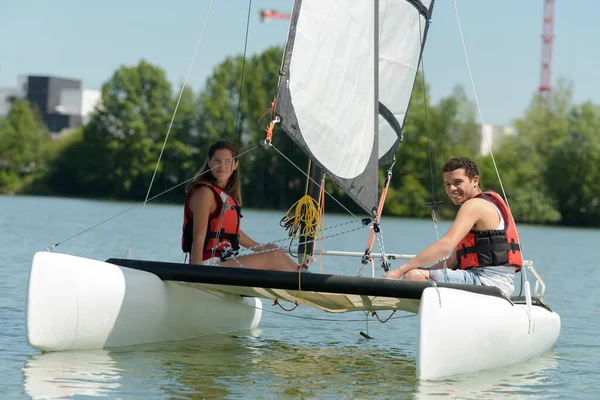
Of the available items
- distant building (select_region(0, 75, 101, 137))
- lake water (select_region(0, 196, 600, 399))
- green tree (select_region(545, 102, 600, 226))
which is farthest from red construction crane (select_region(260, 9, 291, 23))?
lake water (select_region(0, 196, 600, 399))

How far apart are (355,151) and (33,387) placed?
7.31ft

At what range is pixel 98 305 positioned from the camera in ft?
19.0

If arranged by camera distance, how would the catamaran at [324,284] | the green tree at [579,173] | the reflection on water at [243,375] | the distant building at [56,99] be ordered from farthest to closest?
the distant building at [56,99], the green tree at [579,173], the catamaran at [324,284], the reflection on water at [243,375]

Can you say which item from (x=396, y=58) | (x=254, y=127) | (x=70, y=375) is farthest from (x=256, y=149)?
(x=70, y=375)

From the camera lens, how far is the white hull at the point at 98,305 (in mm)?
5641

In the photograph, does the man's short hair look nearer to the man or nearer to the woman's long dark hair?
the man

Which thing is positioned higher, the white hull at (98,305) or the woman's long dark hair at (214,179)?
the woman's long dark hair at (214,179)

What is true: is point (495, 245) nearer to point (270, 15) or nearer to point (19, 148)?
point (19, 148)

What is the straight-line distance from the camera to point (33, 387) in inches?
199

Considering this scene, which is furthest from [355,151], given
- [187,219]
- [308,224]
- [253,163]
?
[253,163]

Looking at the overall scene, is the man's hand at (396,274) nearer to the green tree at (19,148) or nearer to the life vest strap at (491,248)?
the life vest strap at (491,248)

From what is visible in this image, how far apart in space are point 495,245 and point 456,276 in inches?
11.6

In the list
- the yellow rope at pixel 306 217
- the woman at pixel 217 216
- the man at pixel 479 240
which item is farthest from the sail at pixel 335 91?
the woman at pixel 217 216

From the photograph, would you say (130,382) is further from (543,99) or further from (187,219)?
(543,99)
